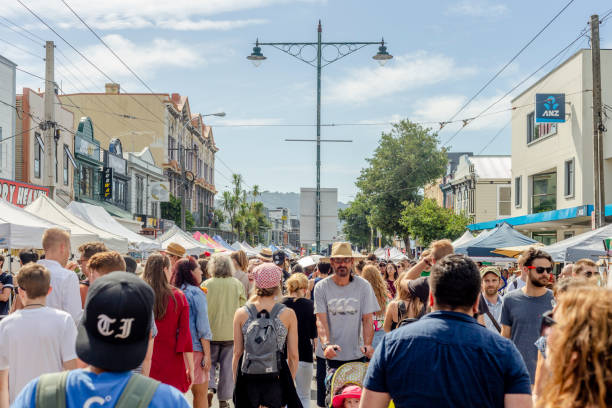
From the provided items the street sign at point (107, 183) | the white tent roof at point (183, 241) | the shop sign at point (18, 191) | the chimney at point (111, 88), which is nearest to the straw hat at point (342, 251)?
the white tent roof at point (183, 241)

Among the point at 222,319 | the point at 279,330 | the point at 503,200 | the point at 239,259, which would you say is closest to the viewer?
the point at 279,330

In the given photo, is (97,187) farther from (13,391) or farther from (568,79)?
(13,391)

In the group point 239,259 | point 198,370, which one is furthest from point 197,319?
point 239,259

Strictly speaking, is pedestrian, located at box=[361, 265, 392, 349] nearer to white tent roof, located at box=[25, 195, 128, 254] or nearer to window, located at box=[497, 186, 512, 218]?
white tent roof, located at box=[25, 195, 128, 254]

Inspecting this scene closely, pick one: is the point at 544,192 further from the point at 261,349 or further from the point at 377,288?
the point at 261,349

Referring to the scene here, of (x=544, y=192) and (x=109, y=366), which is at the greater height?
(x=544, y=192)

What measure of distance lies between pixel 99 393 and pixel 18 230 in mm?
8989

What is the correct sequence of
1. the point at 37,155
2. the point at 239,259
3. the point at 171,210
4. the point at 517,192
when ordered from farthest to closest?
the point at 171,210, the point at 517,192, the point at 37,155, the point at 239,259

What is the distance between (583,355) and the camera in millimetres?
1958

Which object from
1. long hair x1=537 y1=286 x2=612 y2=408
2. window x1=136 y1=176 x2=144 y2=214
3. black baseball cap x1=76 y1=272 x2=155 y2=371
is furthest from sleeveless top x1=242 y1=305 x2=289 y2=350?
window x1=136 y1=176 x2=144 y2=214

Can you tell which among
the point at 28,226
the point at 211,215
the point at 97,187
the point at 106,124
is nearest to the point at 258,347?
the point at 28,226

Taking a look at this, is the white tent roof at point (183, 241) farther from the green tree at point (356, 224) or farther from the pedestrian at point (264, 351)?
the green tree at point (356, 224)

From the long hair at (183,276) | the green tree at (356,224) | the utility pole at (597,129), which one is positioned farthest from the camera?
the green tree at (356,224)

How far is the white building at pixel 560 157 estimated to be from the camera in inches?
971
